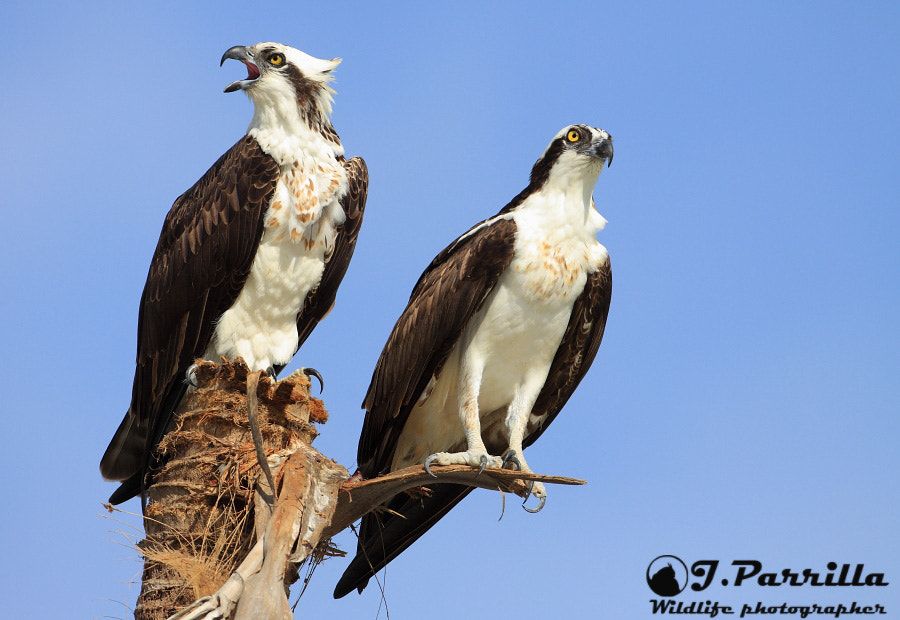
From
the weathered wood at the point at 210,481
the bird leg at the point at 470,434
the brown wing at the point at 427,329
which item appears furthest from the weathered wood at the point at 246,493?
the brown wing at the point at 427,329

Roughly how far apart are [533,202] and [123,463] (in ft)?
11.8

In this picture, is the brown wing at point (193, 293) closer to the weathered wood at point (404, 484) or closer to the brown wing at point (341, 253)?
the brown wing at point (341, 253)

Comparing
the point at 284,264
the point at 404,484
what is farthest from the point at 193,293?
the point at 404,484

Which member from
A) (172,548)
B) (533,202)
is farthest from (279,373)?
(533,202)

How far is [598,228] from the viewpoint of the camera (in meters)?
7.83

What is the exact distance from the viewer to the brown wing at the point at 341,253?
27.3 feet

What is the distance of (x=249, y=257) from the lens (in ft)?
25.9

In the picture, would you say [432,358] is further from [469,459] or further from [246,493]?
[246,493]

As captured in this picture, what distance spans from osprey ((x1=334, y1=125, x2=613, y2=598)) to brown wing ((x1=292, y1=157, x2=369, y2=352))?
2.41 feet

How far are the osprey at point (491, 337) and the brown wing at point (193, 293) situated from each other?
130cm

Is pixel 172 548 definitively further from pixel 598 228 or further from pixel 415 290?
pixel 598 228

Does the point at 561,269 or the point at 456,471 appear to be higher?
the point at 561,269

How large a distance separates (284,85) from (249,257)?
146cm

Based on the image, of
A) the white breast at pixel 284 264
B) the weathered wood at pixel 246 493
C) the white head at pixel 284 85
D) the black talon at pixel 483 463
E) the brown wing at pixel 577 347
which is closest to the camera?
the weathered wood at pixel 246 493
